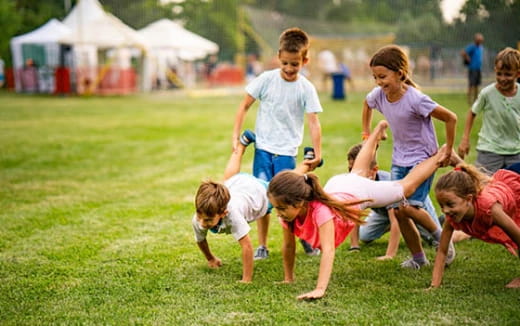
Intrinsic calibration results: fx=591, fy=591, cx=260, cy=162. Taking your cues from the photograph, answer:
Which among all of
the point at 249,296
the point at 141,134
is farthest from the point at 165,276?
the point at 141,134

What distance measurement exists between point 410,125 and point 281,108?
3.84ft

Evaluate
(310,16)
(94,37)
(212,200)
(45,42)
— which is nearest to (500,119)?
(212,200)

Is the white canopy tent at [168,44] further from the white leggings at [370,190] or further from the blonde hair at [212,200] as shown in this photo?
the white leggings at [370,190]

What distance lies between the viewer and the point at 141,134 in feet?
45.0

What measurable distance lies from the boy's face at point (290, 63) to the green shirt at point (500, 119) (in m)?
1.75

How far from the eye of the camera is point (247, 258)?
14.6 feet

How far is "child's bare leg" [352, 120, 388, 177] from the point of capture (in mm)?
4867

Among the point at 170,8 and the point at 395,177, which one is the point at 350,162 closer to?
the point at 395,177

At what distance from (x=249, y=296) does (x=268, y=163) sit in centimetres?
149

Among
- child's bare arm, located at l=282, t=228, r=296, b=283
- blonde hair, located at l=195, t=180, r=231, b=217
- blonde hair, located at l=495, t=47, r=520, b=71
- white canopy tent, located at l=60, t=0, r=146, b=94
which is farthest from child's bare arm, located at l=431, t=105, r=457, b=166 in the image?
white canopy tent, located at l=60, t=0, r=146, b=94

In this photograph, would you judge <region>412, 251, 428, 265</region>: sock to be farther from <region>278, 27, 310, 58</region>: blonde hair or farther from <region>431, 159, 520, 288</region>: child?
<region>278, 27, 310, 58</region>: blonde hair

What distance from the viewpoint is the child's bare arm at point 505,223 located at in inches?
156

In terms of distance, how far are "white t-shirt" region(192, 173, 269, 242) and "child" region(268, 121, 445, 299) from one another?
38 centimetres

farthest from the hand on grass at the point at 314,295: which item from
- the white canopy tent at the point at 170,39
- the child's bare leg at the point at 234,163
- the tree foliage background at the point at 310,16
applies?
the white canopy tent at the point at 170,39
